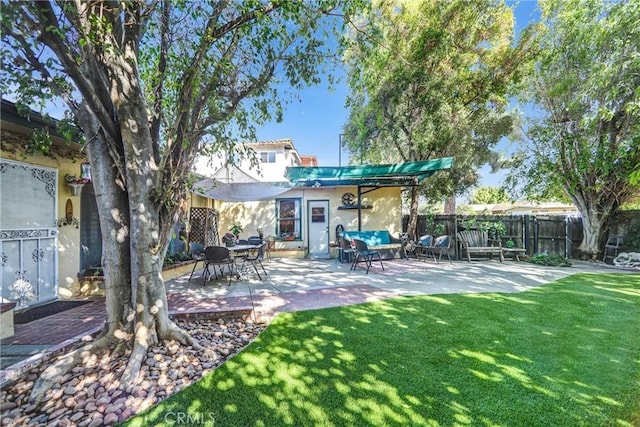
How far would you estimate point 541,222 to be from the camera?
9.52 metres

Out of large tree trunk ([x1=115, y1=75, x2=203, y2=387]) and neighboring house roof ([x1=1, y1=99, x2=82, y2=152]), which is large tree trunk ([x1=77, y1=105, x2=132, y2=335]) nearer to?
large tree trunk ([x1=115, y1=75, x2=203, y2=387])

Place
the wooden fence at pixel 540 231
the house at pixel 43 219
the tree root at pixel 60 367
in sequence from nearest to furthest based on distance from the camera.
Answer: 1. the tree root at pixel 60 367
2. the house at pixel 43 219
3. the wooden fence at pixel 540 231

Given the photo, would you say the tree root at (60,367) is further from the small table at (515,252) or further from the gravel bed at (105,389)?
the small table at (515,252)

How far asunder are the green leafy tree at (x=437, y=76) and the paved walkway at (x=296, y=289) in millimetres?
3487

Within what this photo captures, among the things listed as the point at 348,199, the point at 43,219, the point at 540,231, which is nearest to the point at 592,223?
the point at 540,231

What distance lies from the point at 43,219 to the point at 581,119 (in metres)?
13.6

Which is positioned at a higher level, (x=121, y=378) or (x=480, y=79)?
(x=480, y=79)

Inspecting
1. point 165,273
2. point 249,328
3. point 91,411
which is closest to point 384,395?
point 249,328

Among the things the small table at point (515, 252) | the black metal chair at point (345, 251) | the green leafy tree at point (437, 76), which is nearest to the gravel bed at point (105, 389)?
the black metal chair at point (345, 251)

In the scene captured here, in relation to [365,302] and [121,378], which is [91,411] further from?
[365,302]

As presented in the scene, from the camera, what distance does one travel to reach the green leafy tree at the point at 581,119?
746 centimetres

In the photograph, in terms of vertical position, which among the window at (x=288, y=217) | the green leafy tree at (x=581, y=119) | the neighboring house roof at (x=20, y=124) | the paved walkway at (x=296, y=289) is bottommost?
the paved walkway at (x=296, y=289)

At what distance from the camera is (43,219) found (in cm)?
430

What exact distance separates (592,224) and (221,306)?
1213cm
